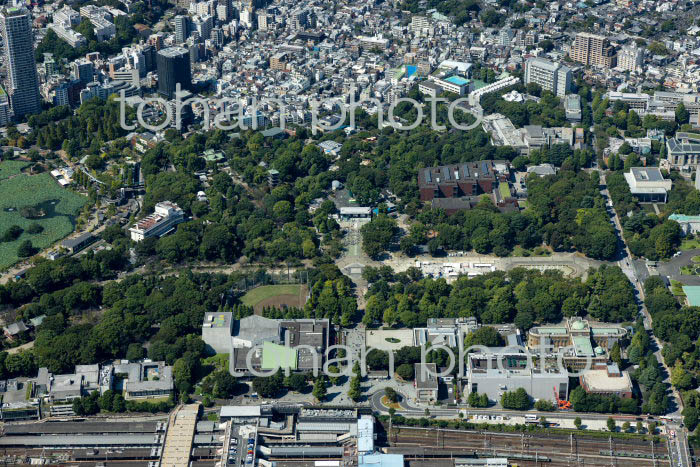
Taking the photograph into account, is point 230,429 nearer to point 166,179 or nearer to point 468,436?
point 468,436

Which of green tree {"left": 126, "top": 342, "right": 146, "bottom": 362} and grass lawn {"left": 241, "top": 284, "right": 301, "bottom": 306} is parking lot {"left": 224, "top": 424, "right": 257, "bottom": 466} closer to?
green tree {"left": 126, "top": 342, "right": 146, "bottom": 362}

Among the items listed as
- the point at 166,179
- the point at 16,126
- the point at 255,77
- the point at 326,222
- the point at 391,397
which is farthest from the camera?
the point at 255,77

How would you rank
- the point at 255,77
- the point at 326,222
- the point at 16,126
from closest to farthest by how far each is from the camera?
the point at 326,222 → the point at 16,126 → the point at 255,77

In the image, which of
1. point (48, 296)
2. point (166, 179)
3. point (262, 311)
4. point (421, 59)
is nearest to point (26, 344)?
point (48, 296)

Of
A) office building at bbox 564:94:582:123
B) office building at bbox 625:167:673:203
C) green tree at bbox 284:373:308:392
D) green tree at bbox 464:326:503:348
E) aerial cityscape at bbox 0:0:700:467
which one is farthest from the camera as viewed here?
office building at bbox 564:94:582:123

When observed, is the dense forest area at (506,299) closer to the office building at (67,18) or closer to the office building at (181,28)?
the office building at (181,28)

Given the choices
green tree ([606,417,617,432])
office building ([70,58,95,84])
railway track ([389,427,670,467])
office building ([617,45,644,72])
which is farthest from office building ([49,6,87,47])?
green tree ([606,417,617,432])

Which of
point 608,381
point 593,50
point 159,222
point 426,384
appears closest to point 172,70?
point 159,222
